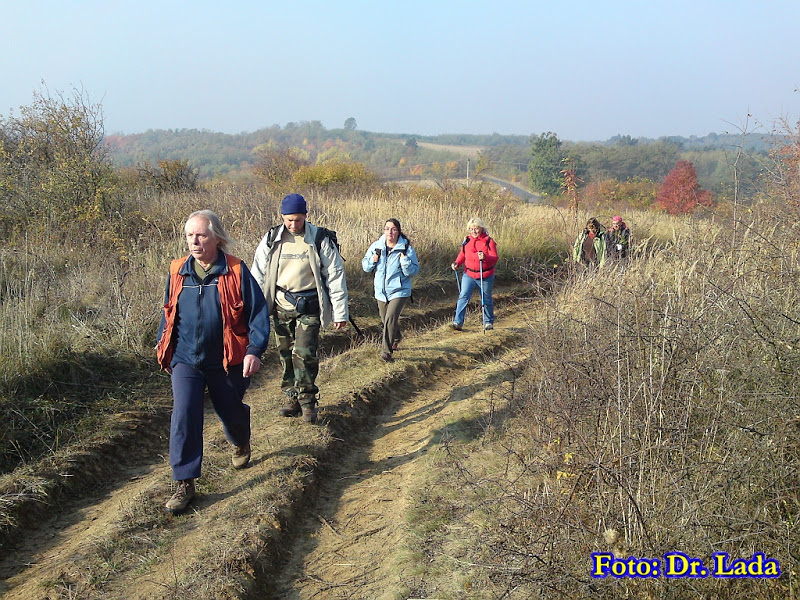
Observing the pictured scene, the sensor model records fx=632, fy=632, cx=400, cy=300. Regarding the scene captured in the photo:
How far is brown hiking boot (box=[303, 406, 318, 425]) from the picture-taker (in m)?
6.29

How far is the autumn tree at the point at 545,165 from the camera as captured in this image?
44375 millimetres

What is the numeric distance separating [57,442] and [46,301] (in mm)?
3242

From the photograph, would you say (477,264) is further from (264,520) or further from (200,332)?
(264,520)

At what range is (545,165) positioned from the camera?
4356cm

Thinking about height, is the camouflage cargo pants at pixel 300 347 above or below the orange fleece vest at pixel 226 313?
below

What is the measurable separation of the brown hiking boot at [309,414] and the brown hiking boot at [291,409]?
16 cm

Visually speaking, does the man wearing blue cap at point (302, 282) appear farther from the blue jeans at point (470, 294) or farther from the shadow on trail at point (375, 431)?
the blue jeans at point (470, 294)

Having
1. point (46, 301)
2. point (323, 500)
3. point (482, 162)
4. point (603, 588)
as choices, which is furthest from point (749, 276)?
point (482, 162)

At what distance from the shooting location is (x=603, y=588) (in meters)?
3.25

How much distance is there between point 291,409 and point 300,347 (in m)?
0.77

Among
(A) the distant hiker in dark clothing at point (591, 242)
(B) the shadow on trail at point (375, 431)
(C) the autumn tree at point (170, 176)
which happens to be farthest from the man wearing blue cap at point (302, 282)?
(C) the autumn tree at point (170, 176)

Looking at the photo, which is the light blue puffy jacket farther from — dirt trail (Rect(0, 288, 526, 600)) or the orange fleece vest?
the orange fleece vest

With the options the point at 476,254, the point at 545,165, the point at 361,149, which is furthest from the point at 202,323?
the point at 361,149

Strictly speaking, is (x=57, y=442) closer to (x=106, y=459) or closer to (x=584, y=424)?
(x=106, y=459)
